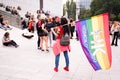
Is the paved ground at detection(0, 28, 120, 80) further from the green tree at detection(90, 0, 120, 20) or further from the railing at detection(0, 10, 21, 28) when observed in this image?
the green tree at detection(90, 0, 120, 20)

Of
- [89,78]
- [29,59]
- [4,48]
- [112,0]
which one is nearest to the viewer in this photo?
[89,78]

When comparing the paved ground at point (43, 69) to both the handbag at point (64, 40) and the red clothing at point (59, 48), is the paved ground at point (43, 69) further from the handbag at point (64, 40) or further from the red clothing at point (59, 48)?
the handbag at point (64, 40)

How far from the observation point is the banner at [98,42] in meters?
8.41

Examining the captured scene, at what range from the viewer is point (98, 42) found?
27.9 feet

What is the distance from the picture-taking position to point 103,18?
8594 millimetres

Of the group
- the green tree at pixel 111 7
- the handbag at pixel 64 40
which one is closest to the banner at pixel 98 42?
the handbag at pixel 64 40

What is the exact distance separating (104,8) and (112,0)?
8.75 feet

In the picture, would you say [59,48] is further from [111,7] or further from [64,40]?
[111,7]

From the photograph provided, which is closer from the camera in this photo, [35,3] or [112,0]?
[35,3]

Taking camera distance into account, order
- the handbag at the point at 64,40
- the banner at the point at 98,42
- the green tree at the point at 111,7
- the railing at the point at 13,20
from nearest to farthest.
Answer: the banner at the point at 98,42
the handbag at the point at 64,40
the railing at the point at 13,20
the green tree at the point at 111,7

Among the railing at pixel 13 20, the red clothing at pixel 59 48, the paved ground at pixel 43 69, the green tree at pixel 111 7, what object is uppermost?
the green tree at pixel 111 7

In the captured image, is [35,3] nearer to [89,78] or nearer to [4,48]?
[4,48]

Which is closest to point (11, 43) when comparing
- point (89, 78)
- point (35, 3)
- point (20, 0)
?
point (89, 78)

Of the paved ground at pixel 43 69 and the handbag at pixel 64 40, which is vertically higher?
the handbag at pixel 64 40
